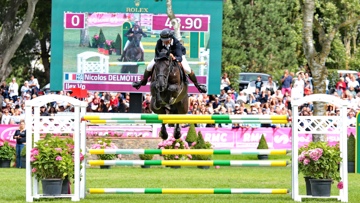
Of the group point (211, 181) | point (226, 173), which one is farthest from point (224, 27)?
point (211, 181)

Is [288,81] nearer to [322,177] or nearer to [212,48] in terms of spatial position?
[212,48]

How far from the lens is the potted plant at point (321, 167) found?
13.3 m

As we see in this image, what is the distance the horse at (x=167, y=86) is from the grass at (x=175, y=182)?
1.62 metres

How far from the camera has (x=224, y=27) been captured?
157 ft

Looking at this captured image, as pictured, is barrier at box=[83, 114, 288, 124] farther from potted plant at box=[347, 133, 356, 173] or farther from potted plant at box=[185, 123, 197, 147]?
potted plant at box=[185, 123, 197, 147]

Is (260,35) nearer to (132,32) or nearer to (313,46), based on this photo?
(132,32)

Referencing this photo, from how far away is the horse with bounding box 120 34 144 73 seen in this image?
27.7 meters

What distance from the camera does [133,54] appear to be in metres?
27.7

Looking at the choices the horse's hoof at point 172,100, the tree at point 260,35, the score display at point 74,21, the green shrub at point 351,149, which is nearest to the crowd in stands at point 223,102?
the score display at point 74,21

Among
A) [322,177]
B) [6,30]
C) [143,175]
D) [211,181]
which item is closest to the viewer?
[322,177]

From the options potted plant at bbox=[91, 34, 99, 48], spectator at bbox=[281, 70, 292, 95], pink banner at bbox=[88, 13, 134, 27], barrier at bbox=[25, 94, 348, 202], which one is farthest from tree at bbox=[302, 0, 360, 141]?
barrier at bbox=[25, 94, 348, 202]

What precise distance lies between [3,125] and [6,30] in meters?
6.30

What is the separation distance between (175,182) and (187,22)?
1131 cm

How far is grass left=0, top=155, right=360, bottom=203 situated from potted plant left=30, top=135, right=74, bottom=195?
25cm
